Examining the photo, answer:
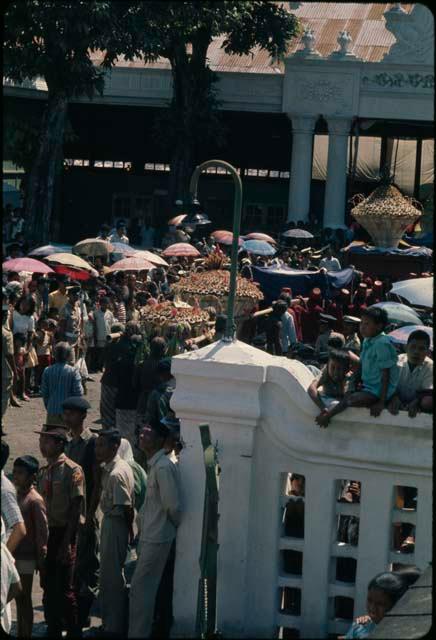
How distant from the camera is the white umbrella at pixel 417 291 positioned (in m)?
14.7

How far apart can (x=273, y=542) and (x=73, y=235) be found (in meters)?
32.7

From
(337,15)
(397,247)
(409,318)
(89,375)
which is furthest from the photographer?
(337,15)

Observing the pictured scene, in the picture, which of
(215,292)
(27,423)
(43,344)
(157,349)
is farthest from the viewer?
(215,292)

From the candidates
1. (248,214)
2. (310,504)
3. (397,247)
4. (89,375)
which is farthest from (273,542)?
(248,214)

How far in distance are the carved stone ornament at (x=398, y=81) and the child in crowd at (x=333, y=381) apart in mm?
28310

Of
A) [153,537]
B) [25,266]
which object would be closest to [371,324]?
A: [153,537]

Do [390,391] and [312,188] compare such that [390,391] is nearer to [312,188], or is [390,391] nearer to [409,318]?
[409,318]

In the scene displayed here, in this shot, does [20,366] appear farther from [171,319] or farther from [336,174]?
[336,174]

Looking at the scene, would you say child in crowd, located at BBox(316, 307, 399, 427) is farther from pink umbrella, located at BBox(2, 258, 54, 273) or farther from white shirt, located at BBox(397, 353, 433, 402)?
pink umbrella, located at BBox(2, 258, 54, 273)

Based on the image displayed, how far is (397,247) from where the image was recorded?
2708cm

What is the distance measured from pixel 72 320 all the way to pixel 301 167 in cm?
2023

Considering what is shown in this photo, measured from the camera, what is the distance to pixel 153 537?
25.3ft

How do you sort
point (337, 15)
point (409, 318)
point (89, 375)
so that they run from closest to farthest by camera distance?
point (409, 318)
point (89, 375)
point (337, 15)

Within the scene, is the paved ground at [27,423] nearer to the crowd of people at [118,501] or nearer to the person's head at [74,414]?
the crowd of people at [118,501]
